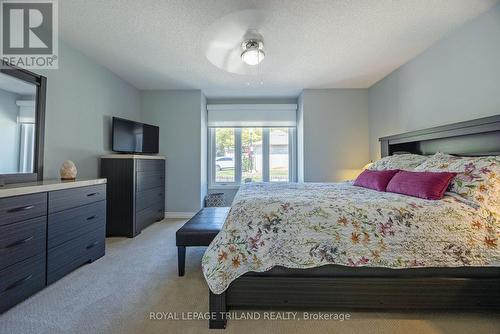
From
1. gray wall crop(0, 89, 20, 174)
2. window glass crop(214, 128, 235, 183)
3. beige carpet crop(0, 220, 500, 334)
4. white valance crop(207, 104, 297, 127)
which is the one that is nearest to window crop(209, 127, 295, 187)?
window glass crop(214, 128, 235, 183)

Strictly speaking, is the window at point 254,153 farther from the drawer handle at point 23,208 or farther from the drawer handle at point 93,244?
the drawer handle at point 23,208

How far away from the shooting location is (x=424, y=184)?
1.64m

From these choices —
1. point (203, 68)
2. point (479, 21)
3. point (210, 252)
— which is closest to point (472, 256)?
point (210, 252)

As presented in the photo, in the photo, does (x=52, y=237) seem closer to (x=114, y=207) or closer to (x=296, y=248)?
(x=114, y=207)

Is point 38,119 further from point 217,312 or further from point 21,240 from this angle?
point 217,312

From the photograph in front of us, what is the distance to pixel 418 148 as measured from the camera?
2.73 m

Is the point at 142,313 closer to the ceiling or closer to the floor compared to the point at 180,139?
closer to the floor

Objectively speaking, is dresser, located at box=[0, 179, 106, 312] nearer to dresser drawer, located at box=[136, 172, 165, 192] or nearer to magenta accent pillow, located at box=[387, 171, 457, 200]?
dresser drawer, located at box=[136, 172, 165, 192]

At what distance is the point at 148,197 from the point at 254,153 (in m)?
2.17

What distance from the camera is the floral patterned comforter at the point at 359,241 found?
1325mm

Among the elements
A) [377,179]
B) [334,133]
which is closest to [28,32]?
[377,179]

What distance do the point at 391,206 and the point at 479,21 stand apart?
6.51 ft

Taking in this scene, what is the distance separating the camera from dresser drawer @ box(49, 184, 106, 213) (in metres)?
1.75

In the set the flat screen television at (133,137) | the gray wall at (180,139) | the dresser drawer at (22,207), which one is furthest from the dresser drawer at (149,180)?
the dresser drawer at (22,207)
